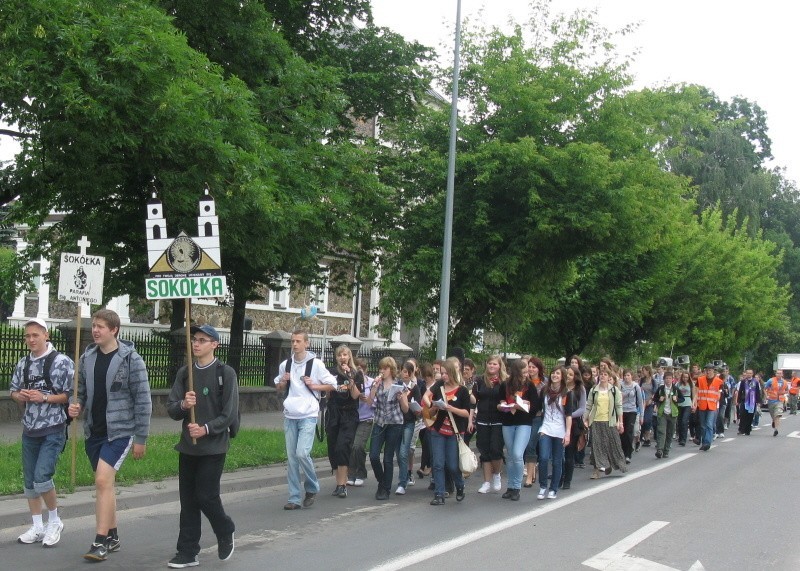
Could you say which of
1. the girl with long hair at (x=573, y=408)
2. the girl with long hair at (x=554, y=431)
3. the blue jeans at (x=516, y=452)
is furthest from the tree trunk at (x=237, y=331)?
the blue jeans at (x=516, y=452)

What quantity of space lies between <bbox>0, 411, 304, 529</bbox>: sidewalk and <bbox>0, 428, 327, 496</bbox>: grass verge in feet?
0.50

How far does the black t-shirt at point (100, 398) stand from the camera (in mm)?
7859

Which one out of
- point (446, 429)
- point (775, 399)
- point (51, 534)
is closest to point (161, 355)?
point (446, 429)

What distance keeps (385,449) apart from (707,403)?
12.6 m

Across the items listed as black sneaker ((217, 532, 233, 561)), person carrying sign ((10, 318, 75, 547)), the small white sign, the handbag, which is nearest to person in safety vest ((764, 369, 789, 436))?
the handbag

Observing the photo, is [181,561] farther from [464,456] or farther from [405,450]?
[405,450]

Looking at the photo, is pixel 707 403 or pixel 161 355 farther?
Answer: pixel 707 403

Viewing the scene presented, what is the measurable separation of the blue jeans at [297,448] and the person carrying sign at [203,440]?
302 cm

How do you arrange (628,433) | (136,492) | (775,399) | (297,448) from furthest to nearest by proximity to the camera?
1. (775,399)
2. (628,433)
3. (136,492)
4. (297,448)

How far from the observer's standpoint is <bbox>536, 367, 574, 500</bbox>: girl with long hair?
13016 millimetres

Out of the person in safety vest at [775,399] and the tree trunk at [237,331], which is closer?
the tree trunk at [237,331]

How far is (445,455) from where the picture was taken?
12.1 meters

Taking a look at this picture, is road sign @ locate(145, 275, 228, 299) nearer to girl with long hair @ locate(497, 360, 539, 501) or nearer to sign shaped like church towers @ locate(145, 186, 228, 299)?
sign shaped like church towers @ locate(145, 186, 228, 299)

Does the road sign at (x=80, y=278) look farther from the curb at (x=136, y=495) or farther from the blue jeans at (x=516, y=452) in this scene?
the blue jeans at (x=516, y=452)
